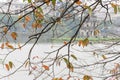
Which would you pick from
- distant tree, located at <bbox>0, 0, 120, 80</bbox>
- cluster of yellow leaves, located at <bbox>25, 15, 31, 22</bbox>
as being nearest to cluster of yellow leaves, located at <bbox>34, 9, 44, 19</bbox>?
distant tree, located at <bbox>0, 0, 120, 80</bbox>

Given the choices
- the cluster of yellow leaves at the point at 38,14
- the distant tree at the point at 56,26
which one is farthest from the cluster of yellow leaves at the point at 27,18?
the cluster of yellow leaves at the point at 38,14

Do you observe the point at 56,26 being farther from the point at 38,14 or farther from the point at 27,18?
the point at 38,14

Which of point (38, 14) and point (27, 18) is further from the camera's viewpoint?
point (27, 18)

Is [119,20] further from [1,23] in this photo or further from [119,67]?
[1,23]

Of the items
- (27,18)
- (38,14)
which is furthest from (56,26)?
(38,14)

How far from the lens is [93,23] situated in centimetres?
248

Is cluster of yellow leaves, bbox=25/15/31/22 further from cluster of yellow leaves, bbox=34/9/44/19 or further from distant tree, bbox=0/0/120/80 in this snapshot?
cluster of yellow leaves, bbox=34/9/44/19

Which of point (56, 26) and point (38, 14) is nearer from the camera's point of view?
point (38, 14)

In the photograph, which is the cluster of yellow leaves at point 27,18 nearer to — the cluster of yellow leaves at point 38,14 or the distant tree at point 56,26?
the distant tree at point 56,26

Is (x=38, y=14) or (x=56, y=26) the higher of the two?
(x=38, y=14)

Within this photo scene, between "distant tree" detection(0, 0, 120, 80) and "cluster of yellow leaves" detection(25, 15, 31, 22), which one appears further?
"cluster of yellow leaves" detection(25, 15, 31, 22)

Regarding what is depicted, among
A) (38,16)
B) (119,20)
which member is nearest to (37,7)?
(38,16)

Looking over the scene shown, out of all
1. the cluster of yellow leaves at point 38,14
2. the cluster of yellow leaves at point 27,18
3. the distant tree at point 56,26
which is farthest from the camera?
the cluster of yellow leaves at point 27,18

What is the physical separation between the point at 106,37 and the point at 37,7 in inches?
55.4
